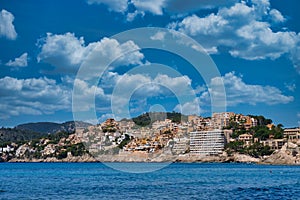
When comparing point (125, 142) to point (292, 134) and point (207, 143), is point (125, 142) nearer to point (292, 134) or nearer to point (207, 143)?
point (207, 143)

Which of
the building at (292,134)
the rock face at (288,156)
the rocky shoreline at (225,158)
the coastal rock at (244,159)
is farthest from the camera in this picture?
the coastal rock at (244,159)

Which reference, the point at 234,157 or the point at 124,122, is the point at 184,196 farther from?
the point at 124,122

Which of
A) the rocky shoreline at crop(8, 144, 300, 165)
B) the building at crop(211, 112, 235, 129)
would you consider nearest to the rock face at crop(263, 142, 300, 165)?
the rocky shoreline at crop(8, 144, 300, 165)

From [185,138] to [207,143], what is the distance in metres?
11.9

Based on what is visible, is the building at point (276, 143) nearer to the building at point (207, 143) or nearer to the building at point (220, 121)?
the building at point (207, 143)

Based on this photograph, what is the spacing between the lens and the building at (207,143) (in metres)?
150

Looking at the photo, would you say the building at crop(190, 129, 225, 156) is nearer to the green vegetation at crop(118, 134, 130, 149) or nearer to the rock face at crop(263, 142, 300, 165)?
the green vegetation at crop(118, 134, 130, 149)

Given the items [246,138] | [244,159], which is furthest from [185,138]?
[244,159]

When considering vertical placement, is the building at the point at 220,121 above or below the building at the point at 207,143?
above

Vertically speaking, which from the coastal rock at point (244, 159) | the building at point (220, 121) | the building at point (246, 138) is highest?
the building at point (220, 121)

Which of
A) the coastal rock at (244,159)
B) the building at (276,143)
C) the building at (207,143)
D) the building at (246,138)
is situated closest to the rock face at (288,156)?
the coastal rock at (244,159)

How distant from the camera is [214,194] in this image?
34.3m

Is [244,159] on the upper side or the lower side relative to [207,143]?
lower

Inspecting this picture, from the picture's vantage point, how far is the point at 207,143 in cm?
15062
